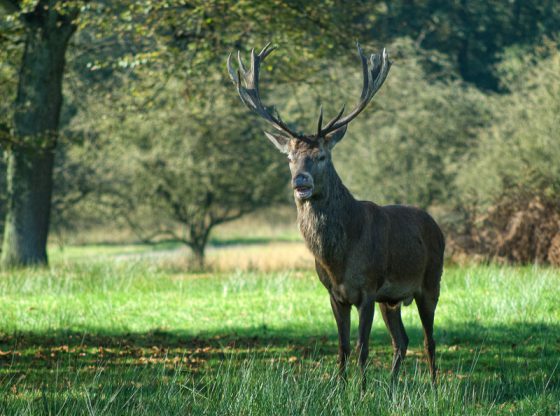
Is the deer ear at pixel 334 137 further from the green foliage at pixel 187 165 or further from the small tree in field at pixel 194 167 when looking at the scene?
the small tree in field at pixel 194 167

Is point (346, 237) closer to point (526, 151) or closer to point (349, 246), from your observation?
point (349, 246)

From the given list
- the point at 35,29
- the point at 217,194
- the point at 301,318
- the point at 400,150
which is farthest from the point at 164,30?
the point at 301,318

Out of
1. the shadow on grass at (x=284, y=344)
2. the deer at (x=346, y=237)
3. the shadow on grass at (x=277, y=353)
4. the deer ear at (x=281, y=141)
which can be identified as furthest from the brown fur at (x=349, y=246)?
the shadow on grass at (x=284, y=344)

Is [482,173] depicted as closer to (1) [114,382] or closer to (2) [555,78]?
(2) [555,78]

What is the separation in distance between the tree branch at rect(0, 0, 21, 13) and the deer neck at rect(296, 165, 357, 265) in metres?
11.7

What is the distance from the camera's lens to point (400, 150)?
2534 centimetres

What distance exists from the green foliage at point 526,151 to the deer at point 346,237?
12056 mm

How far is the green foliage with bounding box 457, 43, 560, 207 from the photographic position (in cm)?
2017

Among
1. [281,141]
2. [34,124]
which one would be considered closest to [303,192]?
[281,141]

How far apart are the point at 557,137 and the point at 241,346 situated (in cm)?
1253

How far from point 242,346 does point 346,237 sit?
3.14m

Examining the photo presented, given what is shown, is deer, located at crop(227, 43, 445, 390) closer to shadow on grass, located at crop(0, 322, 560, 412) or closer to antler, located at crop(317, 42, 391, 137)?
antler, located at crop(317, 42, 391, 137)

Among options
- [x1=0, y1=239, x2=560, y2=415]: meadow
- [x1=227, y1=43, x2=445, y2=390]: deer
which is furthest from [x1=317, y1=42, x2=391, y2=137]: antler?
[x1=0, y1=239, x2=560, y2=415]: meadow

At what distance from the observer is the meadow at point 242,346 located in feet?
20.7
